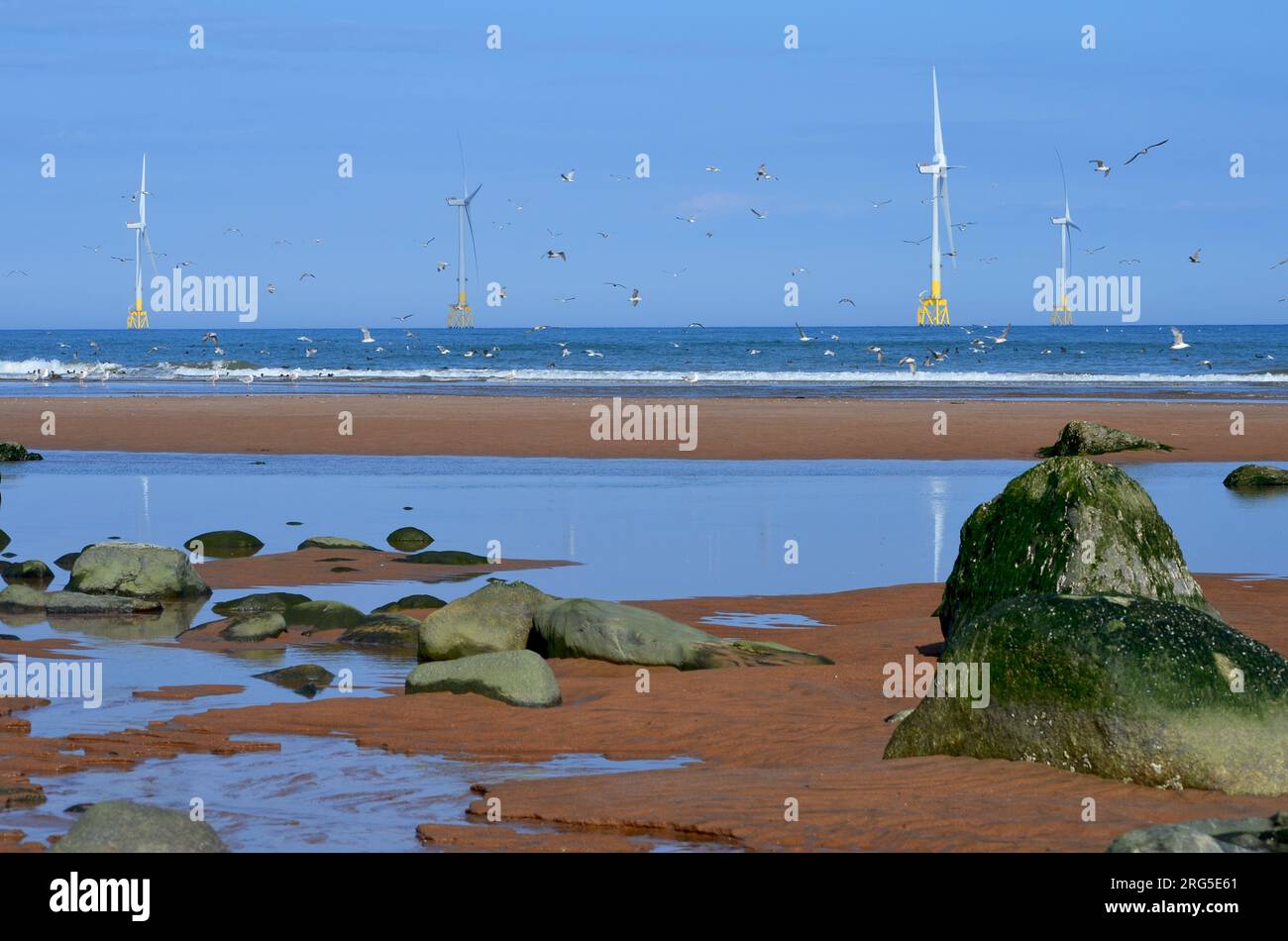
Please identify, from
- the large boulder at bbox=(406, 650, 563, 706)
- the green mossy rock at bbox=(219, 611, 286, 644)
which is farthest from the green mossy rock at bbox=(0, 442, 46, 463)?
the large boulder at bbox=(406, 650, 563, 706)

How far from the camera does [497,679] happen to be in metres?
12.6

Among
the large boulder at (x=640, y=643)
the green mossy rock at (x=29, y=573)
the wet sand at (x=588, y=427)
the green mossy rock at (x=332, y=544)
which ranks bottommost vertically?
the large boulder at (x=640, y=643)

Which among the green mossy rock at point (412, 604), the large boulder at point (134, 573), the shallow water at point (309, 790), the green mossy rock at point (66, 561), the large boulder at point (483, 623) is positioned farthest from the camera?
the green mossy rock at point (66, 561)

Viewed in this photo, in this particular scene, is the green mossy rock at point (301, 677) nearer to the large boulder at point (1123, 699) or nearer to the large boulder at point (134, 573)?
the large boulder at point (134, 573)

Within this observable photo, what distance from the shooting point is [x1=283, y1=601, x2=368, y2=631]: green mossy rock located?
15.8m

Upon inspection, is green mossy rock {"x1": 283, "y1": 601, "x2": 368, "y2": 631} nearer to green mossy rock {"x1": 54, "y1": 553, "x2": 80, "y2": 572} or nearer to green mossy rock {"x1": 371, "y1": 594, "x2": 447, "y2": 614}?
green mossy rock {"x1": 371, "y1": 594, "x2": 447, "y2": 614}

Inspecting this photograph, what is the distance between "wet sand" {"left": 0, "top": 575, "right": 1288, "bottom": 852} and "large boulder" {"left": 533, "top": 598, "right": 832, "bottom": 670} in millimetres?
153

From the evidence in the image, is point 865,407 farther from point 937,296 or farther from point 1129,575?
point 937,296

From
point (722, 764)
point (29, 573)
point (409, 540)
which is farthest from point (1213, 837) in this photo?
point (409, 540)

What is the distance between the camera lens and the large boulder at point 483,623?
14227 millimetres

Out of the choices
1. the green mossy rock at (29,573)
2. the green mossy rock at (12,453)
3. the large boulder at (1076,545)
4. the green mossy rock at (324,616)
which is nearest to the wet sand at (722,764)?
the large boulder at (1076,545)

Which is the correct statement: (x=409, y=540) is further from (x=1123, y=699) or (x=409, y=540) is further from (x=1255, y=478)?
(x=1255, y=478)

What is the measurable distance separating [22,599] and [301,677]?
15.5ft

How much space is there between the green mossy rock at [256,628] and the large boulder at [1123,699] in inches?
272
